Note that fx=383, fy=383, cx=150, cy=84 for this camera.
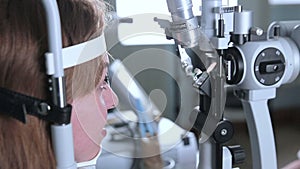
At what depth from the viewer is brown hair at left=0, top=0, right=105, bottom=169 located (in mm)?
603

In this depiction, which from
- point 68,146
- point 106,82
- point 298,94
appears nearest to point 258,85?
point 106,82

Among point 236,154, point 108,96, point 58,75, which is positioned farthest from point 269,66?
point 58,75

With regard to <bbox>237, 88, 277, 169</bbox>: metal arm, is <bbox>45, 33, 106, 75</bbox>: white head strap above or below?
above

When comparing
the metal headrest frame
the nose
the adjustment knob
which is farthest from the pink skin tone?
Result: the adjustment knob

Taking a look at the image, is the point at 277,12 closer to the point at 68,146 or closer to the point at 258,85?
the point at 258,85

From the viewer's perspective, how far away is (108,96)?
2.65 feet

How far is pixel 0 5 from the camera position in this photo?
64 cm

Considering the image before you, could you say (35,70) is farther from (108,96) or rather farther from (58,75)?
(108,96)

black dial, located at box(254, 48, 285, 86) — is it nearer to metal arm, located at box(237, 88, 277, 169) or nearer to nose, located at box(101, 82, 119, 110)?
metal arm, located at box(237, 88, 277, 169)

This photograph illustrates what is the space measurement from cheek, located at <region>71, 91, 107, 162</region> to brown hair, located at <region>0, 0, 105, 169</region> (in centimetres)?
4

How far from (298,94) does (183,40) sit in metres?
2.54

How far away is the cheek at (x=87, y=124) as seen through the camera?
2.33ft

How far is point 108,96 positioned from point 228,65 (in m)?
0.26

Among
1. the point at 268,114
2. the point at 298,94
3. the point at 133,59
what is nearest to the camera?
the point at 133,59
